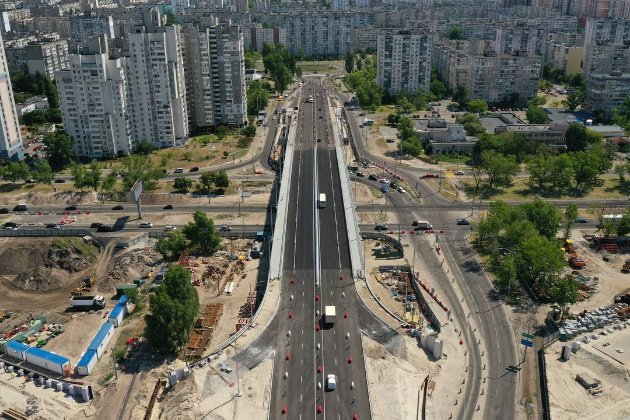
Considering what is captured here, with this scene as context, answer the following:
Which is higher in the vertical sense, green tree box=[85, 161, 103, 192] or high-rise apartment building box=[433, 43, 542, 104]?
high-rise apartment building box=[433, 43, 542, 104]

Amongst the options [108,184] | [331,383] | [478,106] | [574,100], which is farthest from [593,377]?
[574,100]

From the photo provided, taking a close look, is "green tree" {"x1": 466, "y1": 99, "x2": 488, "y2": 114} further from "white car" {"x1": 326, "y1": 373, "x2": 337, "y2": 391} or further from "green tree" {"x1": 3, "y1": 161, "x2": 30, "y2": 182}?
"white car" {"x1": 326, "y1": 373, "x2": 337, "y2": 391}

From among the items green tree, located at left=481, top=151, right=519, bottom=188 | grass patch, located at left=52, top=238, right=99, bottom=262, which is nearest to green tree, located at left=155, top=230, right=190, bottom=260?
grass patch, located at left=52, top=238, right=99, bottom=262

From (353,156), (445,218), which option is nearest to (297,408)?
(445,218)

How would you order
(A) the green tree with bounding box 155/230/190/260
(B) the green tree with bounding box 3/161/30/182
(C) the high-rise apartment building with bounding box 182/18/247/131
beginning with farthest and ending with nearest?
(C) the high-rise apartment building with bounding box 182/18/247/131
(B) the green tree with bounding box 3/161/30/182
(A) the green tree with bounding box 155/230/190/260

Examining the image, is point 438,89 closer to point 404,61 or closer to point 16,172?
point 404,61

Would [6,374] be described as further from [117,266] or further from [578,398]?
[578,398]

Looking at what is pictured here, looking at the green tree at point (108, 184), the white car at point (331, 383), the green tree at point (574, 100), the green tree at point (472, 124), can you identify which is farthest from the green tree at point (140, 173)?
the green tree at point (574, 100)

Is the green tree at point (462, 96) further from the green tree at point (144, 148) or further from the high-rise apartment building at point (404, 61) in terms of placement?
the green tree at point (144, 148)
